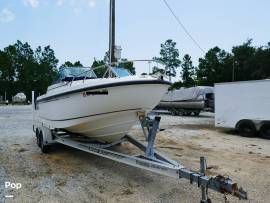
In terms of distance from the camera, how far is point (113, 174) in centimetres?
659

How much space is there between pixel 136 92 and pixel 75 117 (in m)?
1.57

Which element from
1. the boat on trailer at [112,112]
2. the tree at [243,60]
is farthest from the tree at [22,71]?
the boat on trailer at [112,112]

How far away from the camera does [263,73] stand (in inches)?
1966

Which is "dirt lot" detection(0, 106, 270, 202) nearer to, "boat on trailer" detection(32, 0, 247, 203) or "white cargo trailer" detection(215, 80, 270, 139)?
"boat on trailer" detection(32, 0, 247, 203)

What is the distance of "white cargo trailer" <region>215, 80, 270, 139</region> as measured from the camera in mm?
12117

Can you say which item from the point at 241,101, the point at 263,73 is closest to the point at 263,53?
the point at 263,73

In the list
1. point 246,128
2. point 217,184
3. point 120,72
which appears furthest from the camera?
point 246,128

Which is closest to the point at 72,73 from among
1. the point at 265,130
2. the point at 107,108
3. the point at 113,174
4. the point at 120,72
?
the point at 120,72

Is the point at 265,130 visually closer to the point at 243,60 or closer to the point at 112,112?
the point at 112,112

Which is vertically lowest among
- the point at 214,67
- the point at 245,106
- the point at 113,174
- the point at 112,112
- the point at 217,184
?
the point at 113,174

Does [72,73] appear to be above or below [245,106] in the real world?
above

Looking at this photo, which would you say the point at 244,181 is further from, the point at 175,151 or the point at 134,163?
the point at 175,151

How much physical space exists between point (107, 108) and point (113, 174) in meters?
1.32

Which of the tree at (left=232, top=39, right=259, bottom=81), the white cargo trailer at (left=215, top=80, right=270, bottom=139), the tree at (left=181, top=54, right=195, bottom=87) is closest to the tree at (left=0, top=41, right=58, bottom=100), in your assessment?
the tree at (left=181, top=54, right=195, bottom=87)
